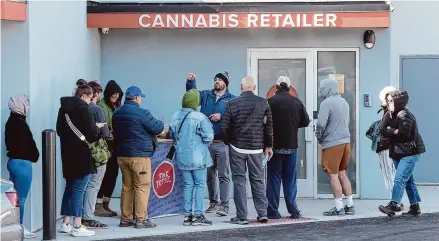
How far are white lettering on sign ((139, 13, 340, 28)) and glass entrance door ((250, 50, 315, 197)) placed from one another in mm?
810

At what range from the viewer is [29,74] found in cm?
1048

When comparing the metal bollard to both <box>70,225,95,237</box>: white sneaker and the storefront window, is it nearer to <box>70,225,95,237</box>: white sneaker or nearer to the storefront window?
<box>70,225,95,237</box>: white sneaker

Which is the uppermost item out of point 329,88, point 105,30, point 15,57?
point 105,30

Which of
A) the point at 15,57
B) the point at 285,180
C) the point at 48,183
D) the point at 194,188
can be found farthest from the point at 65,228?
the point at 285,180

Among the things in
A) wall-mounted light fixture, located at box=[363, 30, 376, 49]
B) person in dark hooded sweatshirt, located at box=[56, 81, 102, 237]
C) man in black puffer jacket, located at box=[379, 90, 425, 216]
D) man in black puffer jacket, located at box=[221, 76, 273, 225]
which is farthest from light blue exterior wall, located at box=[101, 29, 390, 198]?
person in dark hooded sweatshirt, located at box=[56, 81, 102, 237]

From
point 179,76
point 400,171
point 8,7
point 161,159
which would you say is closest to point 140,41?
point 179,76

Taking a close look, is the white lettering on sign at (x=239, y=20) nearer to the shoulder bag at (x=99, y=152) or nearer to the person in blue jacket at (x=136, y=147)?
the person in blue jacket at (x=136, y=147)

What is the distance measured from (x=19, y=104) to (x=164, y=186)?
2.49 meters

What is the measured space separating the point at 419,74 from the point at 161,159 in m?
5.66

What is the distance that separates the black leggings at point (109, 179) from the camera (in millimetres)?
11922

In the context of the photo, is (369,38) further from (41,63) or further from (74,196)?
(74,196)

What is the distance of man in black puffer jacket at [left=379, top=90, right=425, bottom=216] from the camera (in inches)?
450

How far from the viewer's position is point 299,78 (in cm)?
1348

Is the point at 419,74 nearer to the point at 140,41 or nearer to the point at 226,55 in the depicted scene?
the point at 226,55
